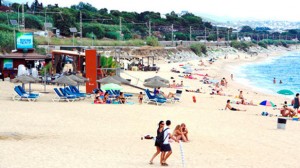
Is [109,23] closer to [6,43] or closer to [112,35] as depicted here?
[112,35]

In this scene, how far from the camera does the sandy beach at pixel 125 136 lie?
1157 centimetres

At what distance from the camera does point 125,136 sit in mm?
14602

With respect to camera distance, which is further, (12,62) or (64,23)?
(64,23)

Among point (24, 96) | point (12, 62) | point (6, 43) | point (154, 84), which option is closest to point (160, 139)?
point (24, 96)

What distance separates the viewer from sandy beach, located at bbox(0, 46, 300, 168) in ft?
38.0

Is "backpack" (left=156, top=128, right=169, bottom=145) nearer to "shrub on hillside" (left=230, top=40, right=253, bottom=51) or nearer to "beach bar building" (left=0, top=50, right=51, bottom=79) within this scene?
"beach bar building" (left=0, top=50, right=51, bottom=79)

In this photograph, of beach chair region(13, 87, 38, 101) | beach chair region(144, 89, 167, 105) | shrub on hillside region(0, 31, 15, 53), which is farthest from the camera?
shrub on hillside region(0, 31, 15, 53)

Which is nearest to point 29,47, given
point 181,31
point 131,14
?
point 131,14

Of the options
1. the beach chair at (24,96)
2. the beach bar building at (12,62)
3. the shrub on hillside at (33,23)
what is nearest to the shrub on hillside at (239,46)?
the shrub on hillside at (33,23)

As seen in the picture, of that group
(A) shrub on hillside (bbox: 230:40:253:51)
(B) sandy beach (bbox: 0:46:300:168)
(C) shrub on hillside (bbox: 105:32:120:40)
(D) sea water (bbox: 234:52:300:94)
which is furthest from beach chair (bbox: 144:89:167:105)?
(A) shrub on hillside (bbox: 230:40:253:51)

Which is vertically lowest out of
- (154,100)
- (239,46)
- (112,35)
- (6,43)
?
(154,100)

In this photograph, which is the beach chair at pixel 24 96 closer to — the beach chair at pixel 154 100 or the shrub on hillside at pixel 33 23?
the beach chair at pixel 154 100

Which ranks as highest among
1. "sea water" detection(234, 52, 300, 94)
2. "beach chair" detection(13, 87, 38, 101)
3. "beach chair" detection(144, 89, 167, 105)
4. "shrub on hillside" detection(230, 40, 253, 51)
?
"shrub on hillside" detection(230, 40, 253, 51)

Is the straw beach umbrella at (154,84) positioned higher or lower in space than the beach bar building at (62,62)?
lower
